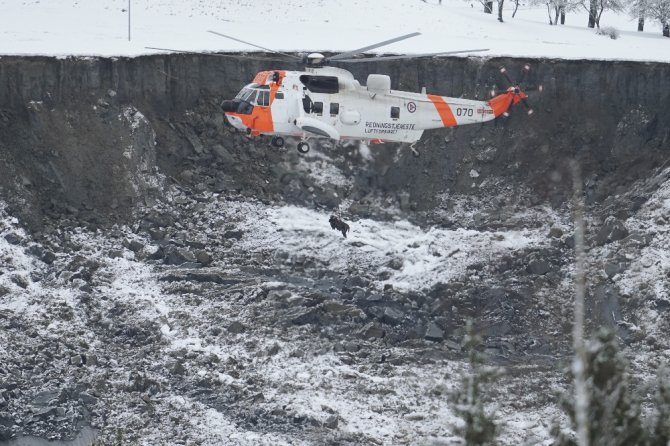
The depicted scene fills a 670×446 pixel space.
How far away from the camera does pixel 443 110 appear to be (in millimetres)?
31734

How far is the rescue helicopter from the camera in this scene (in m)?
30.4

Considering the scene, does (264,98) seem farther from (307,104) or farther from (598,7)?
(598,7)

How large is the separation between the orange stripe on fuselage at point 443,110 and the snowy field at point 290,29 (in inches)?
198

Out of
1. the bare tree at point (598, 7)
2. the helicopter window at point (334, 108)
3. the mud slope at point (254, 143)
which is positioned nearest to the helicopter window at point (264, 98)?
the helicopter window at point (334, 108)

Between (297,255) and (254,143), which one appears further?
(254,143)

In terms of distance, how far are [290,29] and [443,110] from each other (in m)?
11.5

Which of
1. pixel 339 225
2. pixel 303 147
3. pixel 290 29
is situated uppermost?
pixel 290 29

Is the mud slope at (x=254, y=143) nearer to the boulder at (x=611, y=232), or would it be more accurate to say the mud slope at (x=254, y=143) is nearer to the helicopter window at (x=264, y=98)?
the boulder at (x=611, y=232)

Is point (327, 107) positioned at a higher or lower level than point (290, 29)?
lower

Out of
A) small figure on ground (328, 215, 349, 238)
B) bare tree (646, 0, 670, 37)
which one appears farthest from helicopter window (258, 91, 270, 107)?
bare tree (646, 0, 670, 37)

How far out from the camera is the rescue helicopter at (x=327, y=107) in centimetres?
3038

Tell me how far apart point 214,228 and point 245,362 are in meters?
5.92

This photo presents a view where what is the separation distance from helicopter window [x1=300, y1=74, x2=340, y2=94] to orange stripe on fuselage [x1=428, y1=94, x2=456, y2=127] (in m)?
2.78

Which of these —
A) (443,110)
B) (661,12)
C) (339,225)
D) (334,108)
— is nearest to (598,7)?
(661,12)
